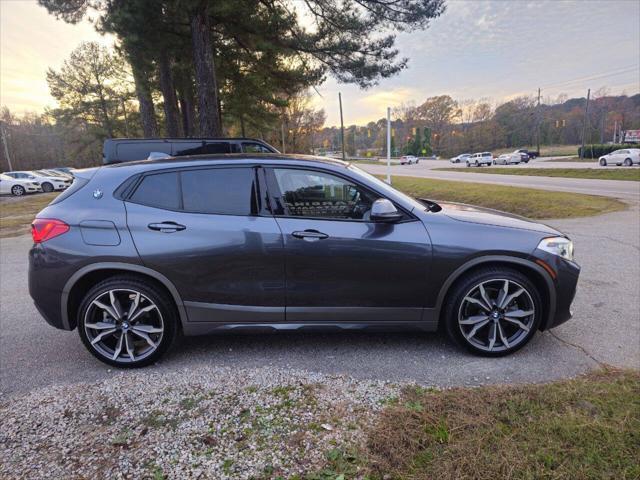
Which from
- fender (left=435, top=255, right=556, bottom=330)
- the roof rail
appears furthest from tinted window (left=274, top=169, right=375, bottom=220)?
the roof rail

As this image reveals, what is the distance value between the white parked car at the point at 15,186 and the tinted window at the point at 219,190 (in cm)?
2857

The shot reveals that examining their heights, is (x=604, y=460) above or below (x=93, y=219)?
below

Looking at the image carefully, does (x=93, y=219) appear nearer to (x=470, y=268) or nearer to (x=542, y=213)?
(x=470, y=268)

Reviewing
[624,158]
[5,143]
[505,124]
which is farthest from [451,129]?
[5,143]

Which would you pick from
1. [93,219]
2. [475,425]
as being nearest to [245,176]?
[93,219]

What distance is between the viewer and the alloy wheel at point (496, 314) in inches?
121

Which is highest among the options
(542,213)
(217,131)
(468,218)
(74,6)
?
(74,6)

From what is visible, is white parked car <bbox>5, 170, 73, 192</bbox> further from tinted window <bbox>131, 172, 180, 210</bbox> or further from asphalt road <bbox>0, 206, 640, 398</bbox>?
tinted window <bbox>131, 172, 180, 210</bbox>

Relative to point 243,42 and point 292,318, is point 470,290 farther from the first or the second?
point 243,42

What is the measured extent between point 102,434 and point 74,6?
40.8 feet

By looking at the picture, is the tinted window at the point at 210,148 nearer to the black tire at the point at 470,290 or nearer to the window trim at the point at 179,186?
the window trim at the point at 179,186

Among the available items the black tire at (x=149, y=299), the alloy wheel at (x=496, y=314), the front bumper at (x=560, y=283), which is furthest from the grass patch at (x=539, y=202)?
the black tire at (x=149, y=299)

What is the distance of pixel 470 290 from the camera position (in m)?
3.05

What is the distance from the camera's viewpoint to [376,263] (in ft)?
9.89
